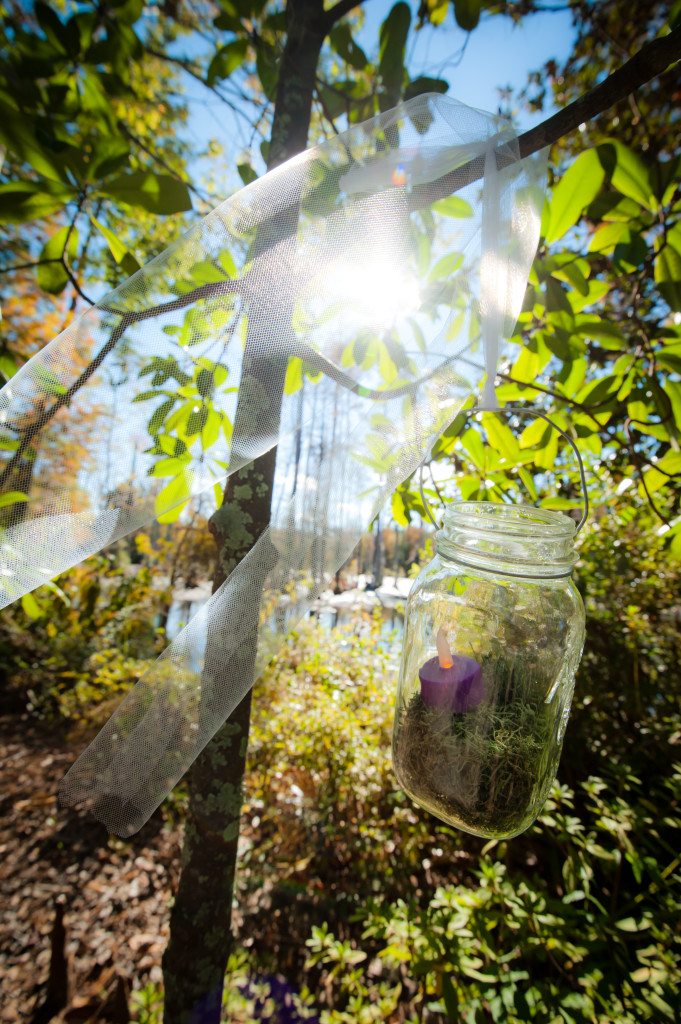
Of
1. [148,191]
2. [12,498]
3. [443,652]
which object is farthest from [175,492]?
[148,191]

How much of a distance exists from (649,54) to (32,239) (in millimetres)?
2117

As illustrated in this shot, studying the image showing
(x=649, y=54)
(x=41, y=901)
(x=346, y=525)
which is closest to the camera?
(x=649, y=54)

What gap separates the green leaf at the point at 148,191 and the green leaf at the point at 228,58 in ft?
2.53

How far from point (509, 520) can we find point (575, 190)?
0.69 metres

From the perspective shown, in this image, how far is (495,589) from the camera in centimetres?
76

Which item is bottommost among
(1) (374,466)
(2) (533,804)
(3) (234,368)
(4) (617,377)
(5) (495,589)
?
(2) (533,804)

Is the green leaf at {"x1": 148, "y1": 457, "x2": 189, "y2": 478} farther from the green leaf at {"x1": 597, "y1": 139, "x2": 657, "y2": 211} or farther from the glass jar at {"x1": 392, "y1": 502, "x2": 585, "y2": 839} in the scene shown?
the green leaf at {"x1": 597, "y1": 139, "x2": 657, "y2": 211}

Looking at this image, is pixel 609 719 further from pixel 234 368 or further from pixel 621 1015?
pixel 234 368

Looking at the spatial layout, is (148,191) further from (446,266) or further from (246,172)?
(446,266)

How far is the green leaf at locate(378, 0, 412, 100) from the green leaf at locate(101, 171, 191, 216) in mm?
638

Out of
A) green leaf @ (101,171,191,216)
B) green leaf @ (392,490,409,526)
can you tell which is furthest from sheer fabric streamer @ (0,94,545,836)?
green leaf @ (392,490,409,526)

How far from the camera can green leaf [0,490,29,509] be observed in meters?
0.63

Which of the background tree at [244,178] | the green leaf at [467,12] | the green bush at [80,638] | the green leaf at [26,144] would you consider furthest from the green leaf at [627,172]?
the green bush at [80,638]

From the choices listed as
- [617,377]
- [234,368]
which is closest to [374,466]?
[234,368]
